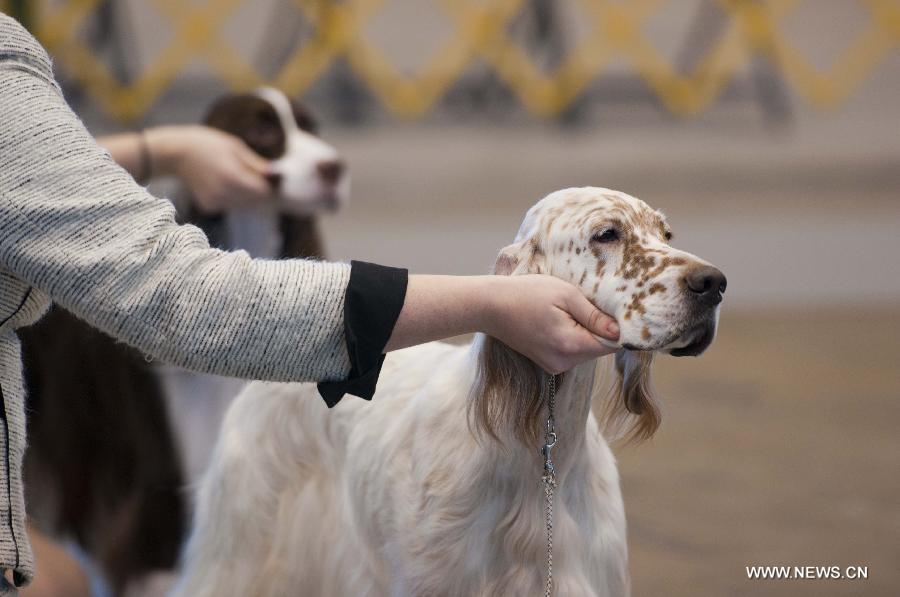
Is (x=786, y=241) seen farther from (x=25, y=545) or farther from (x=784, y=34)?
(x=25, y=545)

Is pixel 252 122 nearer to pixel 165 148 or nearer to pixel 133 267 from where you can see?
pixel 165 148

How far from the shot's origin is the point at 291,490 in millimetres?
2135

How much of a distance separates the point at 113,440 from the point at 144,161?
2.38ft

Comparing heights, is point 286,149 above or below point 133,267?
above

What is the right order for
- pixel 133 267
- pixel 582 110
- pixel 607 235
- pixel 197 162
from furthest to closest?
pixel 582 110 → pixel 197 162 → pixel 607 235 → pixel 133 267

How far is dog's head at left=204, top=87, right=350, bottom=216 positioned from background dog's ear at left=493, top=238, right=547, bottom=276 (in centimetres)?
157

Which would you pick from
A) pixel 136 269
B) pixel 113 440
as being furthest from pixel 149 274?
pixel 113 440

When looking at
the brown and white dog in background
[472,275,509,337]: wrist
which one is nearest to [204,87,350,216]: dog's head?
the brown and white dog in background

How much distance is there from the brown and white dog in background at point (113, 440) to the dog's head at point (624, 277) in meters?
1.25

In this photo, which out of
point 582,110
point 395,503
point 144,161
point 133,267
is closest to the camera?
point 133,267

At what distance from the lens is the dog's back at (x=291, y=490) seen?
2.02 meters

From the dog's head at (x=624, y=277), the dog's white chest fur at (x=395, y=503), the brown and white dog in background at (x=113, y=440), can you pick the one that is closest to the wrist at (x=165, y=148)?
the brown and white dog in background at (x=113, y=440)

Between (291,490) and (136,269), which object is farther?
(291,490)

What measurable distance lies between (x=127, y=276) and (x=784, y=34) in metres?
8.82
